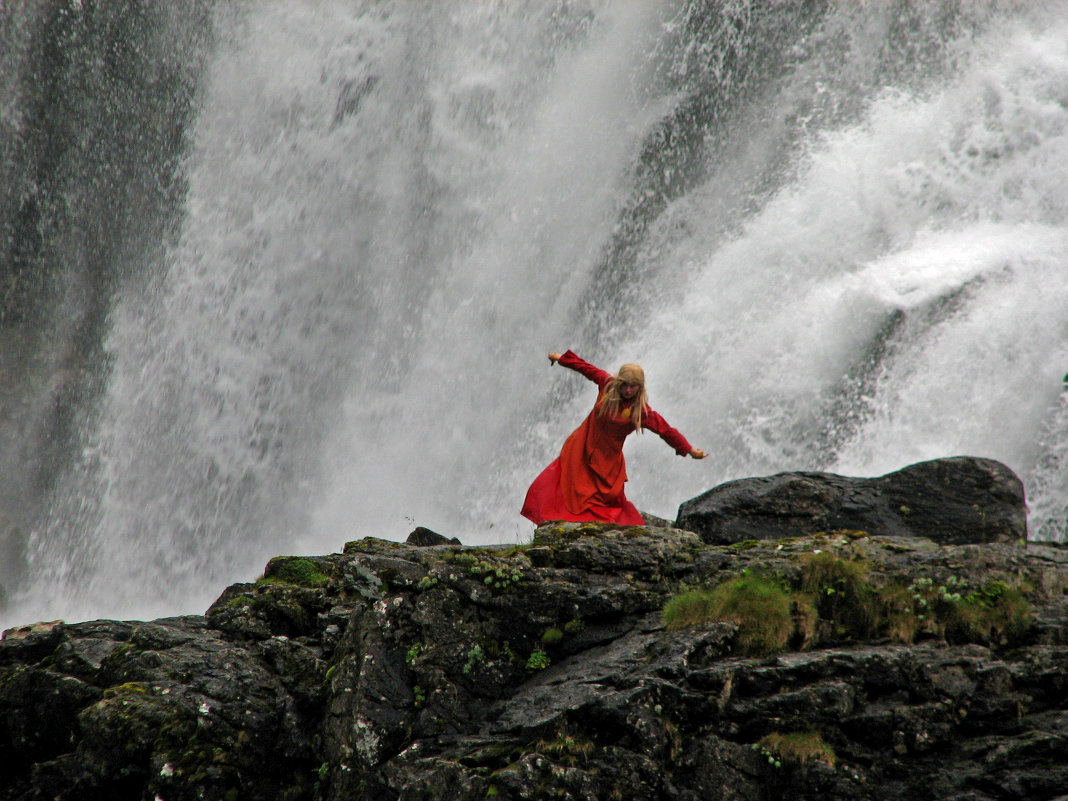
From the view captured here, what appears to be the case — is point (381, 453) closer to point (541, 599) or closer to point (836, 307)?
point (836, 307)

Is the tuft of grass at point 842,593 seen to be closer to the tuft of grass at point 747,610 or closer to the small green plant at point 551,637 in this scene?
the tuft of grass at point 747,610

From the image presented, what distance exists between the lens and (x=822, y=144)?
17188 mm

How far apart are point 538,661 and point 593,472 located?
134 inches

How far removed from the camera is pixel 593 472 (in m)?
8.30

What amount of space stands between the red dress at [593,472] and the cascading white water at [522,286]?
665 centimetres

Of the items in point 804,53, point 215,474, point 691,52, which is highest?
point 691,52

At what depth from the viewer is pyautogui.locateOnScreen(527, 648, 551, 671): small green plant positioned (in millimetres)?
5059

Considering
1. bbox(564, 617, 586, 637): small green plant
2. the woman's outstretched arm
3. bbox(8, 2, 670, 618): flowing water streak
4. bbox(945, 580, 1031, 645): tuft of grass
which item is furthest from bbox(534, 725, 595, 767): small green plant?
bbox(8, 2, 670, 618): flowing water streak

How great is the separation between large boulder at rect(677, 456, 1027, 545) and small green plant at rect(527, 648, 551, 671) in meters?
3.05

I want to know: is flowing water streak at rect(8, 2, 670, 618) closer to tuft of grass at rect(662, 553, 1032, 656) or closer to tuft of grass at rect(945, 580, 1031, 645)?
tuft of grass at rect(662, 553, 1032, 656)

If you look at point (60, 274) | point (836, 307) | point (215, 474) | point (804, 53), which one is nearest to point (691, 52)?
point (804, 53)

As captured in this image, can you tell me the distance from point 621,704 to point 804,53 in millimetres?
17614

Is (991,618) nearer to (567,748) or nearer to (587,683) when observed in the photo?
(587,683)

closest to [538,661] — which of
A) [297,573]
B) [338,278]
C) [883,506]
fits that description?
[297,573]
